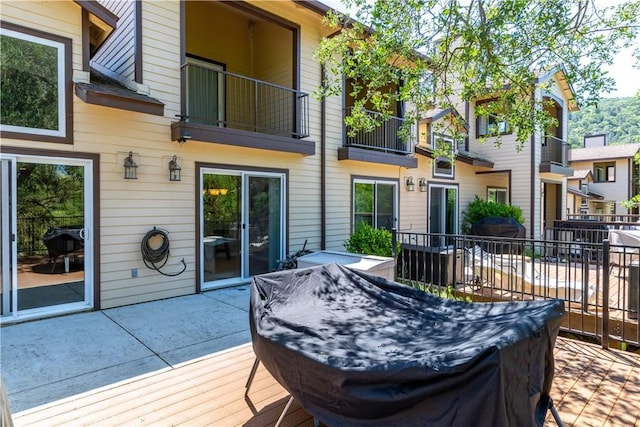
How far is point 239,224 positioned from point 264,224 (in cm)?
62

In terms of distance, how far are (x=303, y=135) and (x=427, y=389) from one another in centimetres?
671

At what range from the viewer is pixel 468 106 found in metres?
13.8

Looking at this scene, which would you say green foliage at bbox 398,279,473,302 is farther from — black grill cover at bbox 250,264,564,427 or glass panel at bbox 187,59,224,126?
glass panel at bbox 187,59,224,126

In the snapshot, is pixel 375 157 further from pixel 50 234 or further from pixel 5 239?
pixel 5 239

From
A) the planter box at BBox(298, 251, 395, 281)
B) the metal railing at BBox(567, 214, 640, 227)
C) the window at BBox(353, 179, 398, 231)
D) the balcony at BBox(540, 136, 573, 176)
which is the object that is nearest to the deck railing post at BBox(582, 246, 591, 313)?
the planter box at BBox(298, 251, 395, 281)

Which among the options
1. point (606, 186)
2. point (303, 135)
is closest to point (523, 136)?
point (303, 135)

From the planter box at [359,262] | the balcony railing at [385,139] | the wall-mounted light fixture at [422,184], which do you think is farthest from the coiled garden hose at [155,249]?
the wall-mounted light fixture at [422,184]

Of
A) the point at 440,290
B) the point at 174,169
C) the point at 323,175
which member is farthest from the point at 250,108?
the point at 440,290

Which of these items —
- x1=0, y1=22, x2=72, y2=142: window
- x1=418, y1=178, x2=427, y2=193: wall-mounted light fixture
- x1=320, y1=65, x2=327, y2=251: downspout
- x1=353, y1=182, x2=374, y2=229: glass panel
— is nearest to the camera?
x1=0, y1=22, x2=72, y2=142: window

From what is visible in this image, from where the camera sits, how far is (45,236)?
5.12 m

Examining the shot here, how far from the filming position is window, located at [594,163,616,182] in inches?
983

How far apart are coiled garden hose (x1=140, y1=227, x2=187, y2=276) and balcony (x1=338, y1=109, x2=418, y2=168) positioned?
14.6ft

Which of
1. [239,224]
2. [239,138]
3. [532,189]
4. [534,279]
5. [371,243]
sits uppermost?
[239,138]

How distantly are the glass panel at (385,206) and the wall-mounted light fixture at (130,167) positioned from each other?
614 centimetres
